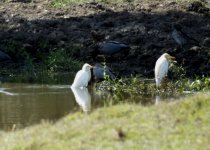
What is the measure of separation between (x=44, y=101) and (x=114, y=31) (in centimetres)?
653

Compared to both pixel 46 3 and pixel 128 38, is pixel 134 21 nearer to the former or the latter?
pixel 128 38

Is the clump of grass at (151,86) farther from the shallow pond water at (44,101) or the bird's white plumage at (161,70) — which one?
the shallow pond water at (44,101)

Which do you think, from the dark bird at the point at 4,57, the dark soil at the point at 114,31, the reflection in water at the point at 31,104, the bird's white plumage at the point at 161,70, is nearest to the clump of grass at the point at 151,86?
the bird's white plumage at the point at 161,70

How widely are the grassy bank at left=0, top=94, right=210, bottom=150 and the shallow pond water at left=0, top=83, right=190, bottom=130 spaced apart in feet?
5.08

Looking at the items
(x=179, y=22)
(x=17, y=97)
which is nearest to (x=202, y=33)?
(x=179, y=22)

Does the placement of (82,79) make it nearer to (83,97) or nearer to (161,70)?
(83,97)

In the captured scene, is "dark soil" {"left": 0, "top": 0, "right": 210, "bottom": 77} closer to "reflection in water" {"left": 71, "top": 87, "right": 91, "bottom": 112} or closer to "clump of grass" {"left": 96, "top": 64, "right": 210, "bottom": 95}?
"clump of grass" {"left": 96, "top": 64, "right": 210, "bottom": 95}

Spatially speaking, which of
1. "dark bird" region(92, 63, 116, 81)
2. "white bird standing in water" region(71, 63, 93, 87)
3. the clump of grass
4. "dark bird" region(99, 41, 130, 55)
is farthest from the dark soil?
the clump of grass

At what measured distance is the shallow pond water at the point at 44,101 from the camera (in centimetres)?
1143

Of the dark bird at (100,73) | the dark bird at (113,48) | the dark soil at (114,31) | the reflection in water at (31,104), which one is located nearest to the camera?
the reflection in water at (31,104)

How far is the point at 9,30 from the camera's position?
19703mm

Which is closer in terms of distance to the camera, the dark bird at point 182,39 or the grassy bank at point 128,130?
the grassy bank at point 128,130

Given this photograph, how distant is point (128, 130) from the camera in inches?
315

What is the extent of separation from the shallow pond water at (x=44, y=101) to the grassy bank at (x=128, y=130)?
1.55 metres
